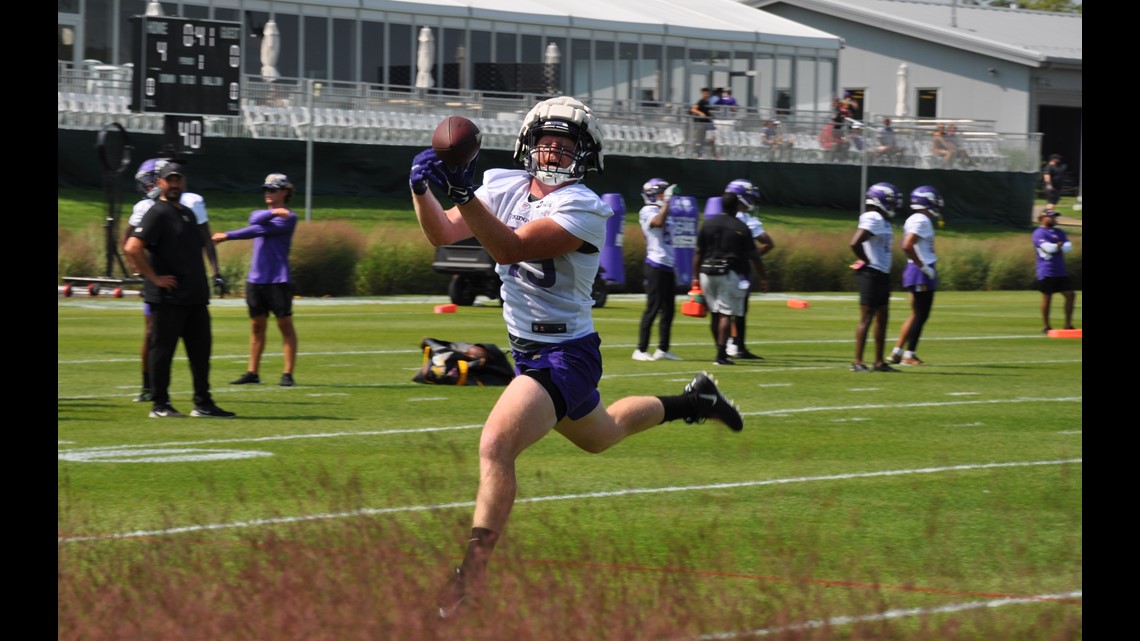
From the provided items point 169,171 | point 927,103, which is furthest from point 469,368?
point 927,103

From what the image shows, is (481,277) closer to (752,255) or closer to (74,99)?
(752,255)

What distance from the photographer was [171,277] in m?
12.8

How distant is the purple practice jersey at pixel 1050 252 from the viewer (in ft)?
77.0

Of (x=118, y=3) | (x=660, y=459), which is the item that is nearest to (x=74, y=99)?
(x=118, y=3)

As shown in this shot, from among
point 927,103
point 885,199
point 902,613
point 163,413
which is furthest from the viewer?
point 927,103

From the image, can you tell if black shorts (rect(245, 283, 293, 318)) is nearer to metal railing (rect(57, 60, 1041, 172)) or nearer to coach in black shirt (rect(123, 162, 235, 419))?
coach in black shirt (rect(123, 162, 235, 419))

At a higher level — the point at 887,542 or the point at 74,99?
the point at 74,99

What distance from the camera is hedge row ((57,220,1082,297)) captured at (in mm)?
29094

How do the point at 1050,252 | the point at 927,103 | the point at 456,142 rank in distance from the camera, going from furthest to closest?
1. the point at 927,103
2. the point at 1050,252
3. the point at 456,142

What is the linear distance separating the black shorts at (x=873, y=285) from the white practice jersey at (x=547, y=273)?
35.5 ft

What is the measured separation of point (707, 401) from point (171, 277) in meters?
5.61

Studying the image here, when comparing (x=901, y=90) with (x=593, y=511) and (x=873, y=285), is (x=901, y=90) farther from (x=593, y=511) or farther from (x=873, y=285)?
(x=593, y=511)
